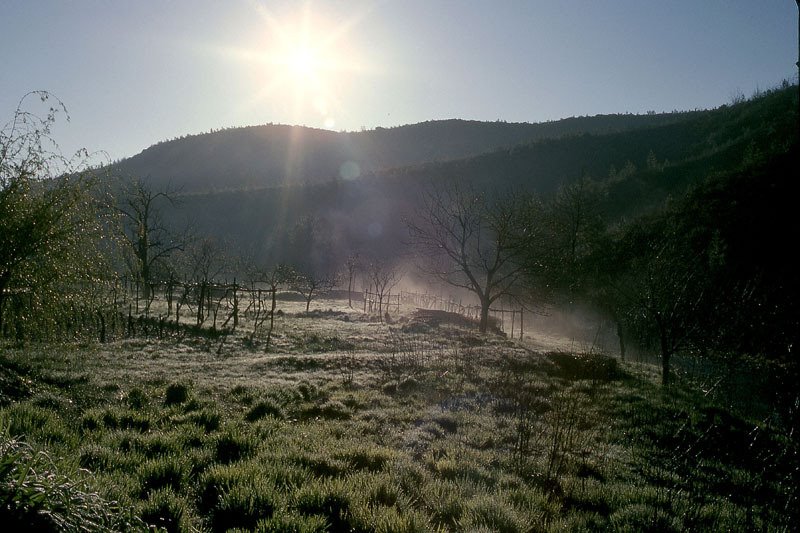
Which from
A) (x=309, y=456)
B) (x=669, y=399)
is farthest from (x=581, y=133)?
(x=309, y=456)

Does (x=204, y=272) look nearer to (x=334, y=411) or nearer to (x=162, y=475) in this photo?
(x=334, y=411)

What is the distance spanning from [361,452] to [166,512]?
244 cm

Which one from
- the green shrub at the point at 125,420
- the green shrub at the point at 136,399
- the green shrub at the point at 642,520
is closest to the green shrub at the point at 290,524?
the green shrub at the point at 642,520

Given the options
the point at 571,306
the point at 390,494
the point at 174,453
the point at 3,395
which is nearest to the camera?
the point at 390,494

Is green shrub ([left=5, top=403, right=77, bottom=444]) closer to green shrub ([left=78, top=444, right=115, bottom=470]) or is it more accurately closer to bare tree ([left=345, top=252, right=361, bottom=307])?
green shrub ([left=78, top=444, right=115, bottom=470])

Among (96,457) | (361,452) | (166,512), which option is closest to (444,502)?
(361,452)

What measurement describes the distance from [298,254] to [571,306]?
180 feet

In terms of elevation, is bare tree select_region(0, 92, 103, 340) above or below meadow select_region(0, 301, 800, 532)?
above

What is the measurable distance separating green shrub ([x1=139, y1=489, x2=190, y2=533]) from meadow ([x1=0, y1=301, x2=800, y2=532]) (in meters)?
0.02

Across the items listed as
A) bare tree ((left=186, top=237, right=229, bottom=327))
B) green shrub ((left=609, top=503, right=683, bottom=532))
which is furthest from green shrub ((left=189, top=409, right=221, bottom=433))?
bare tree ((left=186, top=237, right=229, bottom=327))

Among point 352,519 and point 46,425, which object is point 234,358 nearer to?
point 46,425

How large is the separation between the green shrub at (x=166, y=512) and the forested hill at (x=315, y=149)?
422 feet

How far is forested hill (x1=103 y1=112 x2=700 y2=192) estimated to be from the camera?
435 feet

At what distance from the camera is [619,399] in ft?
37.2
